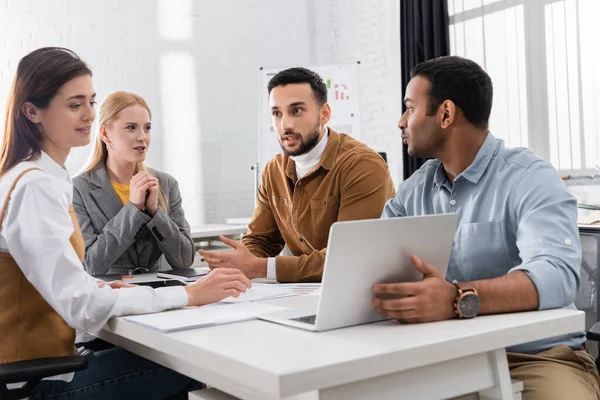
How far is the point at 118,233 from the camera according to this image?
240 centimetres

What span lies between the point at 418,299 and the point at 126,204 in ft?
4.71

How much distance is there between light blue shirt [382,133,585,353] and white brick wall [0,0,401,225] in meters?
4.22

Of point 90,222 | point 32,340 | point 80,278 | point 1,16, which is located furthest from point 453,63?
point 1,16

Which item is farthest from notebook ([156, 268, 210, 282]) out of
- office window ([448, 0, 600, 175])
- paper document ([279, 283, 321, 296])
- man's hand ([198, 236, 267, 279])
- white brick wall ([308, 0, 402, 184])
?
white brick wall ([308, 0, 402, 184])

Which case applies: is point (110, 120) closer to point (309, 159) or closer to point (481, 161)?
point (309, 159)

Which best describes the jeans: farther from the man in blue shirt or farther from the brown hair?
the man in blue shirt

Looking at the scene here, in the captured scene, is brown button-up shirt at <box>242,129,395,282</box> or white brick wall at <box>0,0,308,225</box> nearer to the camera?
brown button-up shirt at <box>242,129,395,282</box>

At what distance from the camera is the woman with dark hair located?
4.78ft

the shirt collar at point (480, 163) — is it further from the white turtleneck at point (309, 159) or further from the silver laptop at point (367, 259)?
the white turtleneck at point (309, 159)

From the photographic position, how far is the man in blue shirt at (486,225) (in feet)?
4.35

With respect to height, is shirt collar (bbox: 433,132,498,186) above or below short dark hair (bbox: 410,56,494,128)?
below

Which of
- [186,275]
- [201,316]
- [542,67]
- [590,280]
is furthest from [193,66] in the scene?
[201,316]

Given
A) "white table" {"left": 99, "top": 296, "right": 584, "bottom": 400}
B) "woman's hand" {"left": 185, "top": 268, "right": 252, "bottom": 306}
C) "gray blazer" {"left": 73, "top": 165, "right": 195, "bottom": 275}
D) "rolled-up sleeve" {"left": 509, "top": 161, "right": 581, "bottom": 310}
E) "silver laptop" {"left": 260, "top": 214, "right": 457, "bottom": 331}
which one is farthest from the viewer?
"gray blazer" {"left": 73, "top": 165, "right": 195, "bottom": 275}

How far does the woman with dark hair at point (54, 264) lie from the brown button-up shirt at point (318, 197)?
0.88 meters
